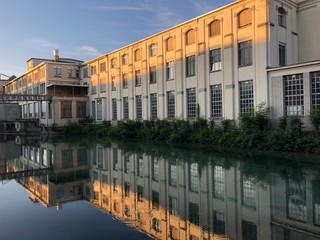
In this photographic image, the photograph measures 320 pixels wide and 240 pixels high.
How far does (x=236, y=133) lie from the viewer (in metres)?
23.2

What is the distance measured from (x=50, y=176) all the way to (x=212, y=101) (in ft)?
60.2

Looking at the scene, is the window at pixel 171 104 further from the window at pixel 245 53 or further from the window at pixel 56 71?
the window at pixel 56 71

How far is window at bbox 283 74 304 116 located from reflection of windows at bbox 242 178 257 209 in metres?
12.8

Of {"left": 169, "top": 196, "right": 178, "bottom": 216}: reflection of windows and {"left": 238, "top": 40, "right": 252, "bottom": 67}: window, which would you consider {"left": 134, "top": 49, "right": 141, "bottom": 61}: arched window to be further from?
{"left": 169, "top": 196, "right": 178, "bottom": 216}: reflection of windows

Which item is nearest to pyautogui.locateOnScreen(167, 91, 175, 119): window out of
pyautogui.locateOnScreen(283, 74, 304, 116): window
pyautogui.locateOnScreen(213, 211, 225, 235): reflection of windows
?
pyautogui.locateOnScreen(283, 74, 304, 116): window

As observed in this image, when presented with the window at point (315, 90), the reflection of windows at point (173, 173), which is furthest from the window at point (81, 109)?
the window at point (315, 90)

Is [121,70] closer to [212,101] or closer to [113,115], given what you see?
[113,115]

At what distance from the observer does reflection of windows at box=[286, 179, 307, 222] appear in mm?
7082

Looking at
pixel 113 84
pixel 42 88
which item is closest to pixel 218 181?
pixel 113 84

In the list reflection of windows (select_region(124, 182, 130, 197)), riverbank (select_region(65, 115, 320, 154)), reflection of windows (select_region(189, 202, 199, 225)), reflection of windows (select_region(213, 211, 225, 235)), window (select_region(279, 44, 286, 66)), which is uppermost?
window (select_region(279, 44, 286, 66))

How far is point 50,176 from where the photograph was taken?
42.9ft

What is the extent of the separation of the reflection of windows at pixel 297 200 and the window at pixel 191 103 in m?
19.9

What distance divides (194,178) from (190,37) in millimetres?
22136

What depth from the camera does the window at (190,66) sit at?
1201 inches
